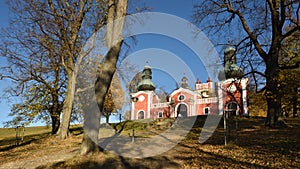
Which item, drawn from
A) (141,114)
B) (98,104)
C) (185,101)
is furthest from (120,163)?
(141,114)

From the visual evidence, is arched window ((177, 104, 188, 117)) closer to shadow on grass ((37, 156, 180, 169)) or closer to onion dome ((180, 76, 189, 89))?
onion dome ((180, 76, 189, 89))

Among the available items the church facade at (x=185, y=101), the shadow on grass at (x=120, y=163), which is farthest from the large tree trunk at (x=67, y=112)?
the church facade at (x=185, y=101)

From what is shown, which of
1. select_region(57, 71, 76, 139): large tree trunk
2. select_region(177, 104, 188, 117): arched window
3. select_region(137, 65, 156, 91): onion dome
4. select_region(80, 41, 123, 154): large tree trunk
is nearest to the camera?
select_region(80, 41, 123, 154): large tree trunk

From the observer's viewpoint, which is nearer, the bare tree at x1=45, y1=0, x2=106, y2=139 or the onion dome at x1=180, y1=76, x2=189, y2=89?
the bare tree at x1=45, y1=0, x2=106, y2=139

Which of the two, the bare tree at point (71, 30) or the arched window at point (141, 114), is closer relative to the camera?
the bare tree at point (71, 30)

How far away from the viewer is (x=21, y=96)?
1586cm

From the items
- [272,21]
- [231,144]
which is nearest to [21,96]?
[231,144]

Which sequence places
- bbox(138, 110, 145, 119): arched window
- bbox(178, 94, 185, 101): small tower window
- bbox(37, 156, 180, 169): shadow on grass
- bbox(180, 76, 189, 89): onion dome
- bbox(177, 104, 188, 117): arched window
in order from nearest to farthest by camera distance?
bbox(37, 156, 180, 169): shadow on grass, bbox(177, 104, 188, 117): arched window, bbox(178, 94, 185, 101): small tower window, bbox(138, 110, 145, 119): arched window, bbox(180, 76, 189, 89): onion dome

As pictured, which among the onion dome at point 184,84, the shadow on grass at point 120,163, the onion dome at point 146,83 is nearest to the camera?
the shadow on grass at point 120,163

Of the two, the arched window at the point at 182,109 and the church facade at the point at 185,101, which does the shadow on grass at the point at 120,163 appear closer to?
the church facade at the point at 185,101

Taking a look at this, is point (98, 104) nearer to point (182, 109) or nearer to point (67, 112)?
point (67, 112)

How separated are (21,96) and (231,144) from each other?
46.8ft

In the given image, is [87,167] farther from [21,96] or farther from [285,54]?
[285,54]

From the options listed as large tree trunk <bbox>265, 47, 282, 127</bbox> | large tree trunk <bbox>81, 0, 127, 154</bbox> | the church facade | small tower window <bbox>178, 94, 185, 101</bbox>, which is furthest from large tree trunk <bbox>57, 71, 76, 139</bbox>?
small tower window <bbox>178, 94, 185, 101</bbox>
